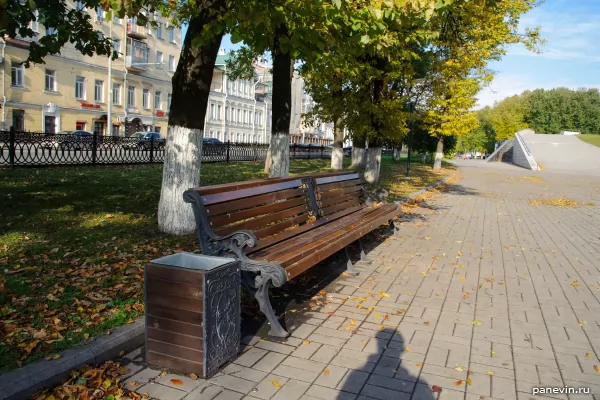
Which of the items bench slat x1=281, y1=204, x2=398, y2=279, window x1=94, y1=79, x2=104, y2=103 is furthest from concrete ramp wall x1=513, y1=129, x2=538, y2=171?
bench slat x1=281, y1=204, x2=398, y2=279

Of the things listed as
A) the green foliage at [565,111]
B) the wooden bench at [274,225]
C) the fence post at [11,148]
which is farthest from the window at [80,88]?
the green foliage at [565,111]

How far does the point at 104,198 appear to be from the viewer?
8875mm

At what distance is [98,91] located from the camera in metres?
40.2

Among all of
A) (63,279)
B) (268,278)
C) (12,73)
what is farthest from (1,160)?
(12,73)

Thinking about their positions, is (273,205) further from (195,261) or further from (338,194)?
(338,194)

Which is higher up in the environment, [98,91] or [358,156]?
[98,91]

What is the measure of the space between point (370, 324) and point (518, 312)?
1554 mm

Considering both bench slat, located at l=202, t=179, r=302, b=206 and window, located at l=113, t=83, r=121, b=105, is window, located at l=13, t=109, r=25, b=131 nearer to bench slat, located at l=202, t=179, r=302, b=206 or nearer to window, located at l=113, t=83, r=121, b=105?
window, located at l=113, t=83, r=121, b=105

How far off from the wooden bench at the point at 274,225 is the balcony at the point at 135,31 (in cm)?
4243

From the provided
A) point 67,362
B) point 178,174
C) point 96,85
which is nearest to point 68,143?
point 178,174

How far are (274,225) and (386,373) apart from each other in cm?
200

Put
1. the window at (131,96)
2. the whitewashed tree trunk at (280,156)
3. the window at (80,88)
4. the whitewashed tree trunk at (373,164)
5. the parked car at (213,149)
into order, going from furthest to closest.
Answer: the window at (131,96), the window at (80,88), the parked car at (213,149), the whitewashed tree trunk at (373,164), the whitewashed tree trunk at (280,156)

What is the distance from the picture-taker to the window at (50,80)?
35.6 m

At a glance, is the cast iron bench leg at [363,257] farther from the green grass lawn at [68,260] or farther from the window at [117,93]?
the window at [117,93]
